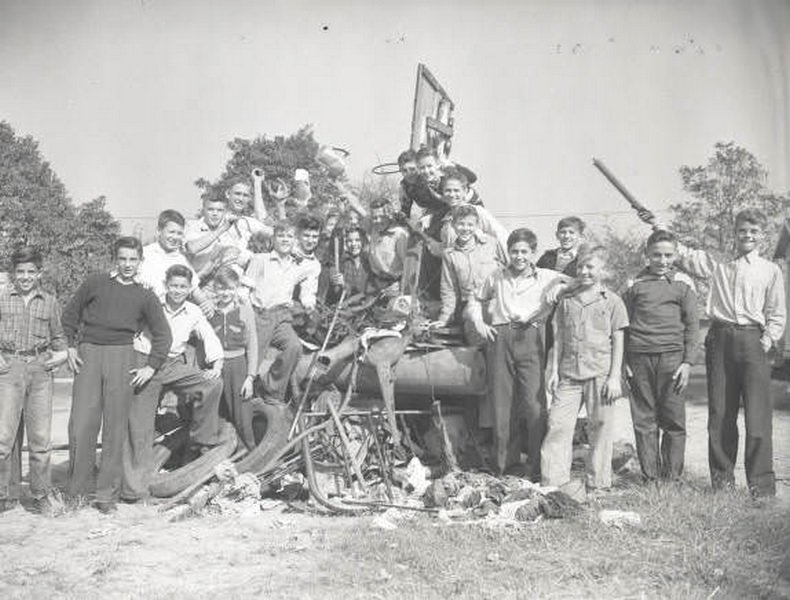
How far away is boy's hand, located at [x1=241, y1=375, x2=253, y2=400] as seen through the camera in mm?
6203

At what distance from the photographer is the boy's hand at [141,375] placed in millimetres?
5613

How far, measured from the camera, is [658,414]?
18.5ft

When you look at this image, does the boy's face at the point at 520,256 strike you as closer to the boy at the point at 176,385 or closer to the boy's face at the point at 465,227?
the boy's face at the point at 465,227

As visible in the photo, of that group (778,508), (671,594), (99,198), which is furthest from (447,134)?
(99,198)

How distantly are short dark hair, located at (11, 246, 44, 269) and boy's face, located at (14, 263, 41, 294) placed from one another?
3 cm

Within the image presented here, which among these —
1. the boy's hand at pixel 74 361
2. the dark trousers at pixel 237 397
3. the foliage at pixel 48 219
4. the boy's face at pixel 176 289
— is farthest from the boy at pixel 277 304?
the foliage at pixel 48 219

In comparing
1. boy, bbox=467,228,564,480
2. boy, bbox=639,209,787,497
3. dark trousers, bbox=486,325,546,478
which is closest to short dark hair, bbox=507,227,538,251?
boy, bbox=467,228,564,480

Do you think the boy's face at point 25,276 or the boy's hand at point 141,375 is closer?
the boy's face at point 25,276

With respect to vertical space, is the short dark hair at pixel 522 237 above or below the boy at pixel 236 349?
above

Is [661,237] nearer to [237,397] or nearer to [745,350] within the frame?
[745,350]

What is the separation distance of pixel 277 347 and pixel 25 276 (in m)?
2.05

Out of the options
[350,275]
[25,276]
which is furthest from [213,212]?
[25,276]

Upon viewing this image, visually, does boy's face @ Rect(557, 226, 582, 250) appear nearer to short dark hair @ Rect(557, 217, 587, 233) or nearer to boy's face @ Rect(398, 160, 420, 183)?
short dark hair @ Rect(557, 217, 587, 233)

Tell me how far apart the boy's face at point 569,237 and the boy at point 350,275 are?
1.91 meters
